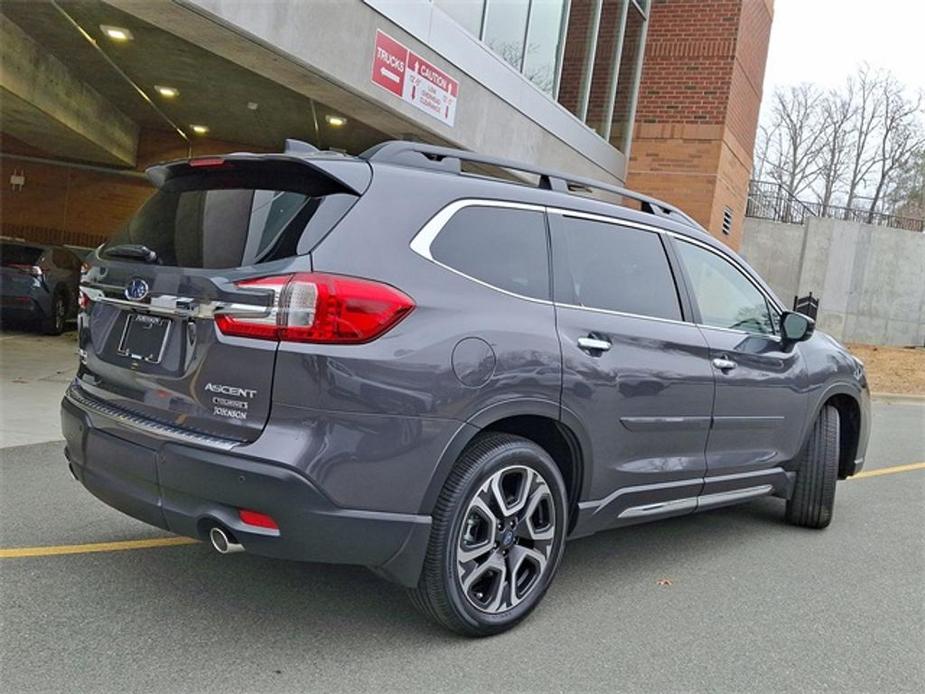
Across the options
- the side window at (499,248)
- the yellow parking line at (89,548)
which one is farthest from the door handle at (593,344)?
the yellow parking line at (89,548)

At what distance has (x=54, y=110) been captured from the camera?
13.3 metres

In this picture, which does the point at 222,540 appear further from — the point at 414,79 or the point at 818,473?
the point at 414,79

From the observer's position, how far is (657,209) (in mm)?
4383

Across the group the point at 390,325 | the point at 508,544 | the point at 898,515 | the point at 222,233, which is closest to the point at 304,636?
the point at 508,544

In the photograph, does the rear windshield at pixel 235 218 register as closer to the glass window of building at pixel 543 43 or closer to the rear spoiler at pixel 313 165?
the rear spoiler at pixel 313 165

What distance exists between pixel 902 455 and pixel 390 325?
7724mm

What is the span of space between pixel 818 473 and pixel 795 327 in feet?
3.44

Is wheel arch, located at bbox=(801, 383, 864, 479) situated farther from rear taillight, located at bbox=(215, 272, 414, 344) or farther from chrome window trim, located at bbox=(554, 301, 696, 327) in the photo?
rear taillight, located at bbox=(215, 272, 414, 344)

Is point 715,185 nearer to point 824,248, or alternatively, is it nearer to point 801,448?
point 824,248

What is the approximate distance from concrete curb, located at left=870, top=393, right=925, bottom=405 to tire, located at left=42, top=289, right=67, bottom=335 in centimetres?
1423

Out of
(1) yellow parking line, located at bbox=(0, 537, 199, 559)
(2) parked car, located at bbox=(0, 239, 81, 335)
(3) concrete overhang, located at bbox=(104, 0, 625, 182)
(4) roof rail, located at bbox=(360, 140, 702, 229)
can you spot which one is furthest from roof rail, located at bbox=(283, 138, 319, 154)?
(2) parked car, located at bbox=(0, 239, 81, 335)

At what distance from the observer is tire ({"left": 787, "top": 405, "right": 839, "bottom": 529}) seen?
511 cm

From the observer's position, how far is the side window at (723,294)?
14.2ft

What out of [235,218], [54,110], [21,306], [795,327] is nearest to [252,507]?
[235,218]
